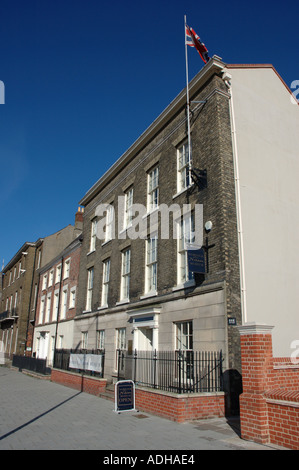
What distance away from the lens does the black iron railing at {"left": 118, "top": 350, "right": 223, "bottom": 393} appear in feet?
34.4

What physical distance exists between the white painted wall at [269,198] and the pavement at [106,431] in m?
4.14

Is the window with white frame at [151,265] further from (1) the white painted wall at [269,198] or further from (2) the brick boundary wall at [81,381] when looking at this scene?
(1) the white painted wall at [269,198]

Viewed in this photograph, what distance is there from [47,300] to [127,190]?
1582 centimetres

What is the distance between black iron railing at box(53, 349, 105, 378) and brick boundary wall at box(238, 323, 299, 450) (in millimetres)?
8915

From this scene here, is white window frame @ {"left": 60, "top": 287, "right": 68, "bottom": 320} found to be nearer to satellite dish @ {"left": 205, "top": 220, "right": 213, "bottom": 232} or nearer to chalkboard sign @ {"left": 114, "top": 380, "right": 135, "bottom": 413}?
chalkboard sign @ {"left": 114, "top": 380, "right": 135, "bottom": 413}

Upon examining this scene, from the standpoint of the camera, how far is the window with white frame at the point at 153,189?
16.7 meters

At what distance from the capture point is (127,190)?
19578mm

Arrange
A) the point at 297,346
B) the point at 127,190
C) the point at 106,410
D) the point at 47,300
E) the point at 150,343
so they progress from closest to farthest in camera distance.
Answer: the point at 106,410 < the point at 297,346 < the point at 150,343 < the point at 127,190 < the point at 47,300

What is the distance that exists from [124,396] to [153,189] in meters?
9.11

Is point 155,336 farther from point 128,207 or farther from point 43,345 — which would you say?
point 43,345

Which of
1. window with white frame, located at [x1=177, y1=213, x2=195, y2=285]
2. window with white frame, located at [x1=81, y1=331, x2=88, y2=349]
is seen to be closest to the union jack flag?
window with white frame, located at [x1=177, y1=213, x2=195, y2=285]

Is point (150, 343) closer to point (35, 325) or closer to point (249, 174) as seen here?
point (249, 174)

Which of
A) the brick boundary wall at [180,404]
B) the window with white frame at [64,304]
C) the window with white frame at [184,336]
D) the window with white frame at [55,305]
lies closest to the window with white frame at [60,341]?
the window with white frame at [64,304]

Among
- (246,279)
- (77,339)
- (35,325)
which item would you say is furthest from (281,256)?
(35,325)
